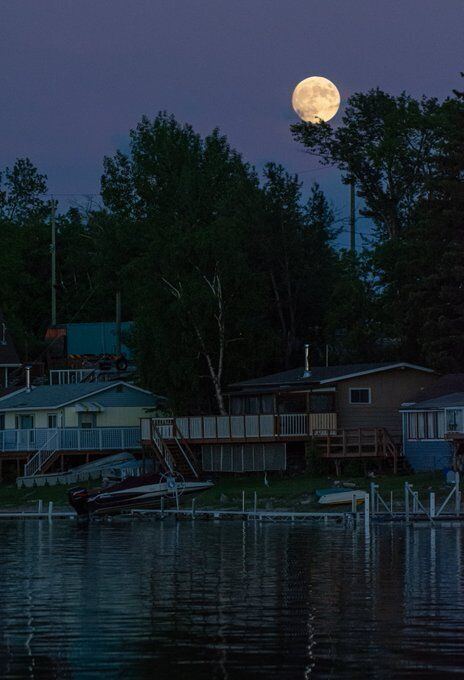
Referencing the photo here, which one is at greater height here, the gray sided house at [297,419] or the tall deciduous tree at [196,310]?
the tall deciduous tree at [196,310]

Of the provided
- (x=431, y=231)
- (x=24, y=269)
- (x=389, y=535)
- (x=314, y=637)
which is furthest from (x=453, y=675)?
(x=24, y=269)

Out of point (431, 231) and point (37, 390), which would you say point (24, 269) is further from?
point (431, 231)

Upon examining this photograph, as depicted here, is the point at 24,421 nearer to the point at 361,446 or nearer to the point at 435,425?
the point at 361,446

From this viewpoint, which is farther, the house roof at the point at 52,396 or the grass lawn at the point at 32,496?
the house roof at the point at 52,396

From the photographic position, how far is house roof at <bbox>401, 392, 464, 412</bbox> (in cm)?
7081

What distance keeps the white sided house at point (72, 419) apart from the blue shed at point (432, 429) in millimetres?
19927

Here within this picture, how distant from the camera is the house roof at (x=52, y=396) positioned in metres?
90.6

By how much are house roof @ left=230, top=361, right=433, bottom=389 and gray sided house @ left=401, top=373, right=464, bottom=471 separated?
116 inches

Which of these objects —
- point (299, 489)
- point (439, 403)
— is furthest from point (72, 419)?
point (439, 403)

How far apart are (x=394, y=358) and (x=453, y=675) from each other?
67.2 meters

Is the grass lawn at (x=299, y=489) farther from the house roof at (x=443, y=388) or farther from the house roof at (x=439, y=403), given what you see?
the house roof at (x=443, y=388)

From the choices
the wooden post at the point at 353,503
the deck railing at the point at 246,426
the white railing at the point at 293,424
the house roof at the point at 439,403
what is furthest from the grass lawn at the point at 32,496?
the wooden post at the point at 353,503

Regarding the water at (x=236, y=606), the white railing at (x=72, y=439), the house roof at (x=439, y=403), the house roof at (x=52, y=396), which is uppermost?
the house roof at (x=52, y=396)

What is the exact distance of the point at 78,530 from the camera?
64.0 meters
